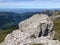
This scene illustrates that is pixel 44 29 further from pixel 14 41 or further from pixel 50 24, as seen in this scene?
pixel 14 41

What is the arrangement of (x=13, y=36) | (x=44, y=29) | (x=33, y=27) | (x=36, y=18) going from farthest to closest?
(x=36, y=18), (x=44, y=29), (x=33, y=27), (x=13, y=36)

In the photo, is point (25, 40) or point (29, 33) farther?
point (29, 33)

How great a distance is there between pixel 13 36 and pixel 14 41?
156 centimetres

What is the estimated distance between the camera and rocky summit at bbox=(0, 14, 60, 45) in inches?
918

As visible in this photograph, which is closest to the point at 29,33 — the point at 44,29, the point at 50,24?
the point at 44,29

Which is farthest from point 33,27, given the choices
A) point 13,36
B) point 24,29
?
point 13,36

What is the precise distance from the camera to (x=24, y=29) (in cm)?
2828

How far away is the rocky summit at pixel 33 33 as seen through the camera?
23.3m

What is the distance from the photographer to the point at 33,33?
26.2m

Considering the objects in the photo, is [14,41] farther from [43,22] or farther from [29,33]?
[43,22]

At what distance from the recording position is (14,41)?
24469 millimetres

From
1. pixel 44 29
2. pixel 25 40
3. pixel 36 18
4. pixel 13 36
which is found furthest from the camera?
pixel 36 18

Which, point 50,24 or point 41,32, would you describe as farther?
point 50,24

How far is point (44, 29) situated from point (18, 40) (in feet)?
22.3
